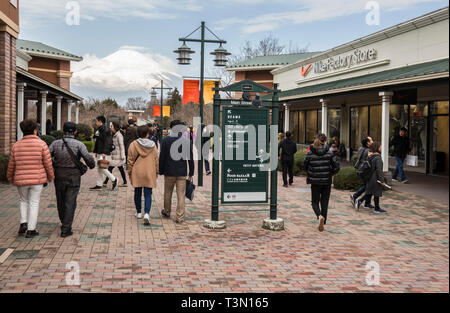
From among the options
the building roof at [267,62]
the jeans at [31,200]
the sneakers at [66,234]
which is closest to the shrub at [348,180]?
the sneakers at [66,234]

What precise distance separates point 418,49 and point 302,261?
39.5 ft

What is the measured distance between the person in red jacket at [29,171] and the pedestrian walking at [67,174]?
22 cm

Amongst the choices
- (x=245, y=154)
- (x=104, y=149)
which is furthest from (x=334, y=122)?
(x=245, y=154)

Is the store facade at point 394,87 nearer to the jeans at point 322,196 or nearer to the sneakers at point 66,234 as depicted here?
the jeans at point 322,196

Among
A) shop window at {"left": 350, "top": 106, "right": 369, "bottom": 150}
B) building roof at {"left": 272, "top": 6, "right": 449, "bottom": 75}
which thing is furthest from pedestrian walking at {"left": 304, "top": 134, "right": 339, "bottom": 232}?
shop window at {"left": 350, "top": 106, "right": 369, "bottom": 150}

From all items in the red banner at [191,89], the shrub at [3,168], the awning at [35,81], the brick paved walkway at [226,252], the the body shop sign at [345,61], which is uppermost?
the the body shop sign at [345,61]

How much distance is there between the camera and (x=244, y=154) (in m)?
8.88

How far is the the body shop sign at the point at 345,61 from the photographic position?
1992 centimetres

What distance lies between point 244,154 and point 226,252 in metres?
2.26

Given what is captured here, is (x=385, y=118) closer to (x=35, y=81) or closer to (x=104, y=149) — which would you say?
Answer: (x=104, y=149)

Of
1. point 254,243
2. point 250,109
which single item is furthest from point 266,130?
point 254,243

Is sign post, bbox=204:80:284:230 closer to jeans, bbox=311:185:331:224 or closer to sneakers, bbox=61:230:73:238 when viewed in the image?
jeans, bbox=311:185:331:224
